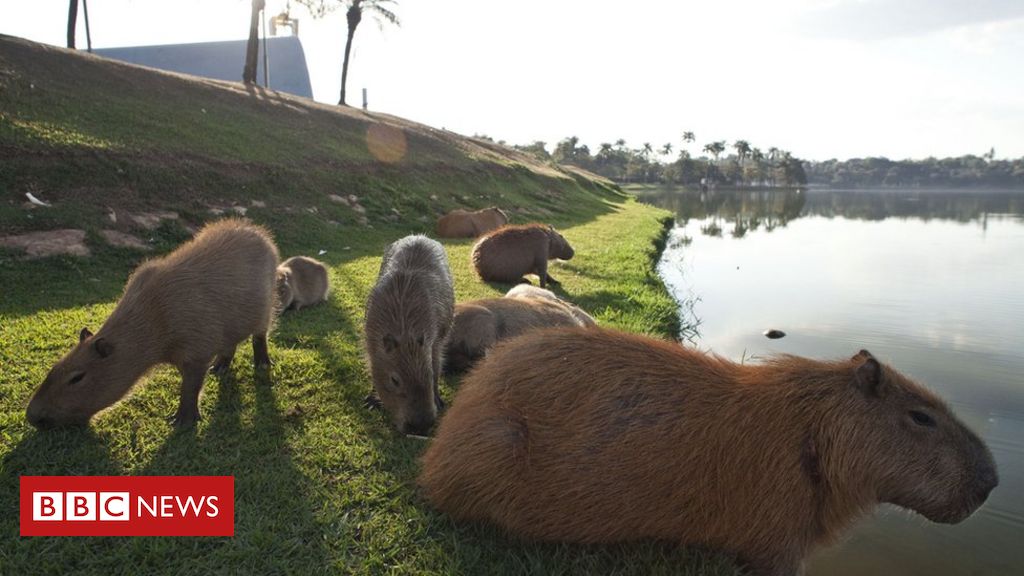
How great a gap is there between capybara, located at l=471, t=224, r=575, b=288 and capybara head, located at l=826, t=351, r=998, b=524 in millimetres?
5849

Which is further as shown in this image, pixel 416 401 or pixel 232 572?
pixel 416 401

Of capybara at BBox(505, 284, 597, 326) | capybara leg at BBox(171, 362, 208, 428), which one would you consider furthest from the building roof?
capybara leg at BBox(171, 362, 208, 428)

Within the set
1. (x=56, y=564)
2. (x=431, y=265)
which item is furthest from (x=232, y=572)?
(x=431, y=265)

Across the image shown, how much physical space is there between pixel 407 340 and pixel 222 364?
5.65 ft

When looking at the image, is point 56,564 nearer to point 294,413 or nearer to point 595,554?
point 294,413

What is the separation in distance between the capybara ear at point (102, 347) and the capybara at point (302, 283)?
2.62m

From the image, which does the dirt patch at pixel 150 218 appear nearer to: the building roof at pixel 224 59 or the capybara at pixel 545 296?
the capybara at pixel 545 296

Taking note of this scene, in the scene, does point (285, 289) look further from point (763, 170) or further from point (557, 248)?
point (763, 170)

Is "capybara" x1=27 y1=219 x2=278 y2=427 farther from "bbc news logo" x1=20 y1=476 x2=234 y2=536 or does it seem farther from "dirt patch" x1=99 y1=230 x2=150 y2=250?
"dirt patch" x1=99 y1=230 x2=150 y2=250

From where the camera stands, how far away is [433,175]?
58.4ft

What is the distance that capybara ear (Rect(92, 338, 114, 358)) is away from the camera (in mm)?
2908

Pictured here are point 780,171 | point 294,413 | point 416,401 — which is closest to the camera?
point 416,401

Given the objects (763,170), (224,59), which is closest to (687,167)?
(763,170)

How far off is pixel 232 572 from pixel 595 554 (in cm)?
135
